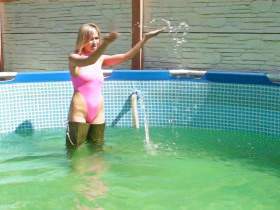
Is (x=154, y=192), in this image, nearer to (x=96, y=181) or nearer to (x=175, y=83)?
(x=96, y=181)

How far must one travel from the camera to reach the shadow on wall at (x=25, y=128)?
6.48m

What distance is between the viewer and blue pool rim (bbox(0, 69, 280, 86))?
6152 mm

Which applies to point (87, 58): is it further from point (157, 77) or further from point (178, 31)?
point (178, 31)

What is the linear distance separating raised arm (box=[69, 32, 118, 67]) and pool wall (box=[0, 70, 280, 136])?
2.17m

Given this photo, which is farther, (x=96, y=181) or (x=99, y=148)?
(x=99, y=148)

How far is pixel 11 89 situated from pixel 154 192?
10.4 ft

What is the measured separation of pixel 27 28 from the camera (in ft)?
30.9

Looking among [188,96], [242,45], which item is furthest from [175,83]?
[242,45]

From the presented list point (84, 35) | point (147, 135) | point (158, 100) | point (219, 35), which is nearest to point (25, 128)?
point (147, 135)

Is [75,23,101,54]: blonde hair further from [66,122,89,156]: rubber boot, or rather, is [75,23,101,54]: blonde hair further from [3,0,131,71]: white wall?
[3,0,131,71]: white wall

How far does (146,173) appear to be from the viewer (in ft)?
14.9

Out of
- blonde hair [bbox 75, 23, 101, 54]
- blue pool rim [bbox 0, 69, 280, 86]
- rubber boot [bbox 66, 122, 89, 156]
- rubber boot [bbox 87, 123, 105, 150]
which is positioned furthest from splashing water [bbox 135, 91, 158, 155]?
blonde hair [bbox 75, 23, 101, 54]

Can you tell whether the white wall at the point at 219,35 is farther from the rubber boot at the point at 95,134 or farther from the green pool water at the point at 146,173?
the rubber boot at the point at 95,134

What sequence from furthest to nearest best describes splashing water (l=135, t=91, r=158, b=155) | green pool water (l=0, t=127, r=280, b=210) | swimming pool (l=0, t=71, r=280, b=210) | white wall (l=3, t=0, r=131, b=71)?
1. white wall (l=3, t=0, r=131, b=71)
2. splashing water (l=135, t=91, r=158, b=155)
3. swimming pool (l=0, t=71, r=280, b=210)
4. green pool water (l=0, t=127, r=280, b=210)
